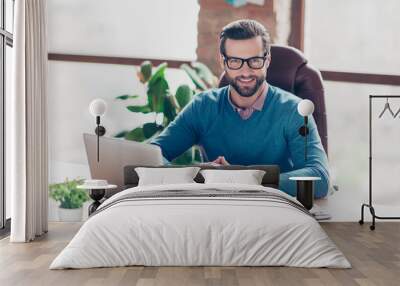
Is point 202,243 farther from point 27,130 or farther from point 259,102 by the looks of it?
point 259,102

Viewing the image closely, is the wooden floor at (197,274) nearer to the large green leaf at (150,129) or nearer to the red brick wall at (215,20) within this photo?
the large green leaf at (150,129)

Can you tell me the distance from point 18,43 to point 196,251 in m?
2.89

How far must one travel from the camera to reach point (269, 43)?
289 inches

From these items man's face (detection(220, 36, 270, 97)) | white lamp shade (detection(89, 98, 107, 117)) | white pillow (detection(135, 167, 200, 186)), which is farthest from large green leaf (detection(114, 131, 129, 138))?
man's face (detection(220, 36, 270, 97))

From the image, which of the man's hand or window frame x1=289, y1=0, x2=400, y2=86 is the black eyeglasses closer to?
window frame x1=289, y1=0, x2=400, y2=86

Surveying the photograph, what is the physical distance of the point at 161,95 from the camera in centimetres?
732

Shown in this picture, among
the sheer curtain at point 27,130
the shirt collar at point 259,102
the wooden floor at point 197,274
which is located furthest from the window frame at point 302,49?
the sheer curtain at point 27,130

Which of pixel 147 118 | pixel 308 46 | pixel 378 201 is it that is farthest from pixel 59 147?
pixel 378 201

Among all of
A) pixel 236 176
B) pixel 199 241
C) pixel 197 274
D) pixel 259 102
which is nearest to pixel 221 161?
pixel 236 176

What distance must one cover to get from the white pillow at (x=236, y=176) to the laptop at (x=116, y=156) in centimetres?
90

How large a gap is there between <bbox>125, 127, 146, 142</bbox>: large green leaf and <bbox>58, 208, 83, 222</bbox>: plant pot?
112cm

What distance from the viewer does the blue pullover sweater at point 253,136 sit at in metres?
7.20

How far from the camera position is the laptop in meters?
7.11

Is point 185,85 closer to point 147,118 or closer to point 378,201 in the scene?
point 147,118
